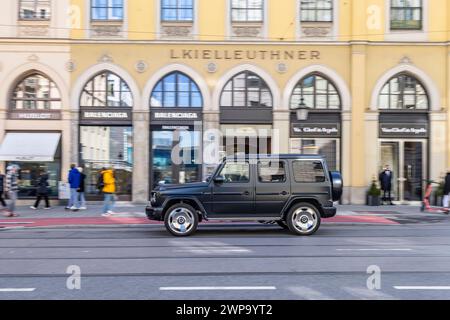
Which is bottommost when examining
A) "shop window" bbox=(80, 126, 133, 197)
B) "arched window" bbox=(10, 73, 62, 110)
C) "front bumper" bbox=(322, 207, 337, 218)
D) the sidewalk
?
the sidewalk

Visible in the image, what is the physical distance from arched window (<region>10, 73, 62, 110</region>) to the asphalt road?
9.26 meters

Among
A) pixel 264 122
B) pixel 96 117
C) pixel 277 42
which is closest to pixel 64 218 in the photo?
pixel 96 117

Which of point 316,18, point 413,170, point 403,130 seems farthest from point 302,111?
point 413,170

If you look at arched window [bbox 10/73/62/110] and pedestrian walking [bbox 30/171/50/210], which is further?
arched window [bbox 10/73/62/110]

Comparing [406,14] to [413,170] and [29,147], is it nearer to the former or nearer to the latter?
[413,170]

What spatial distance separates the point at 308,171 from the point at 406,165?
1079cm

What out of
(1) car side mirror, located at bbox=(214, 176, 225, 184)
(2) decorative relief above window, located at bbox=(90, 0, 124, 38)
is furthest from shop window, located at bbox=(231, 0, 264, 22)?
(1) car side mirror, located at bbox=(214, 176, 225, 184)

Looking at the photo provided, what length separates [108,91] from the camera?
68.5 ft

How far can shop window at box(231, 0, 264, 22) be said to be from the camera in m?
20.9

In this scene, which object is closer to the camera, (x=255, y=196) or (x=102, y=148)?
(x=255, y=196)

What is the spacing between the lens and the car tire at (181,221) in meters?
11.8

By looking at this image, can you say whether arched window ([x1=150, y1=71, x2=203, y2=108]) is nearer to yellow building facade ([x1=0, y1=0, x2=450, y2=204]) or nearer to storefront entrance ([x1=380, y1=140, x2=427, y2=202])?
yellow building facade ([x1=0, y1=0, x2=450, y2=204])

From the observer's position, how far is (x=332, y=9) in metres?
21.0
